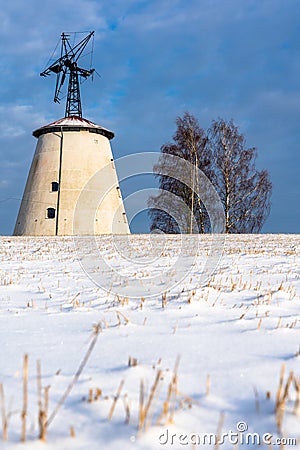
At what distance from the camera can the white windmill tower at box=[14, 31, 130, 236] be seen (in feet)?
86.9

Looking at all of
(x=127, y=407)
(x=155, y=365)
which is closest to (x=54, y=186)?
(x=155, y=365)

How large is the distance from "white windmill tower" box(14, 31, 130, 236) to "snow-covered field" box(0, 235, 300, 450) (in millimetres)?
22413

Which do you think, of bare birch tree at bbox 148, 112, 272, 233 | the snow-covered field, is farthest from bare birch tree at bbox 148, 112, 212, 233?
the snow-covered field

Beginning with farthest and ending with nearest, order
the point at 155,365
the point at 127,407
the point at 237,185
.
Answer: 1. the point at 237,185
2. the point at 155,365
3. the point at 127,407

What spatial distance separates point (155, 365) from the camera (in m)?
1.99

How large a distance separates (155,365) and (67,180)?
84.6ft

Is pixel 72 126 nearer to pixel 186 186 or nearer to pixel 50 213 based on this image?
pixel 50 213

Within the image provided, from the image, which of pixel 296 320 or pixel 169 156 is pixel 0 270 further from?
pixel 169 156

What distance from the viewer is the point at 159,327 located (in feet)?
9.21

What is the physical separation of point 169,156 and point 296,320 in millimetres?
23880

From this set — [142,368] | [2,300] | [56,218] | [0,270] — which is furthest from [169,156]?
[142,368]

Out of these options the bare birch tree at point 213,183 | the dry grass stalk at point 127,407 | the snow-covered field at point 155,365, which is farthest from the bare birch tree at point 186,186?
the dry grass stalk at point 127,407

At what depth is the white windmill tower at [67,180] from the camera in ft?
86.9

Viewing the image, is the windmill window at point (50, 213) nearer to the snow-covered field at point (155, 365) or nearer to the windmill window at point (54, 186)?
the windmill window at point (54, 186)
